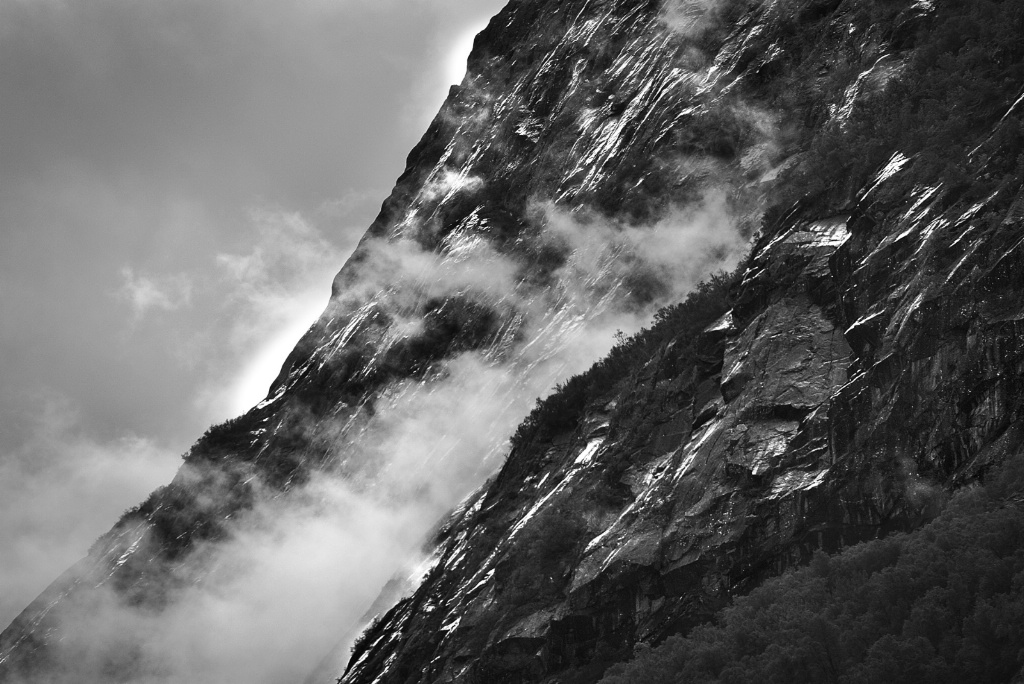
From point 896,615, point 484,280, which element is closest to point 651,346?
point 896,615

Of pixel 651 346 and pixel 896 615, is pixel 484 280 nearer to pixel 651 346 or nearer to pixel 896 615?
pixel 651 346

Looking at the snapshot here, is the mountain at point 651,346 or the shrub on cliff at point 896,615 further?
the mountain at point 651,346

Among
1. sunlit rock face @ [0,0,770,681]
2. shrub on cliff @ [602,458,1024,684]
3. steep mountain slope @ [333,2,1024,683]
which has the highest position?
sunlit rock face @ [0,0,770,681]

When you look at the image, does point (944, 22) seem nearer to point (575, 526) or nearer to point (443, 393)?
point (575, 526)

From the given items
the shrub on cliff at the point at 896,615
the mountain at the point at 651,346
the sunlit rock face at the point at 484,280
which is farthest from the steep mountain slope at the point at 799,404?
the sunlit rock face at the point at 484,280

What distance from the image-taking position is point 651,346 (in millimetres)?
34250

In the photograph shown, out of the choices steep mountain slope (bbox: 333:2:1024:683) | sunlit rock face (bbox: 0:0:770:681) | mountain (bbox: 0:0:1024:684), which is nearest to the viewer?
steep mountain slope (bbox: 333:2:1024:683)

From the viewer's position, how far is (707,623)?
22891mm

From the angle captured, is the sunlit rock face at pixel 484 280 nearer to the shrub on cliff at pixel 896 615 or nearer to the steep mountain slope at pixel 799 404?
the steep mountain slope at pixel 799 404

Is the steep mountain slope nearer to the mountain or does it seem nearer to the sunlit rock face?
the mountain

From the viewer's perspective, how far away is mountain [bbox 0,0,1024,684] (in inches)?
925

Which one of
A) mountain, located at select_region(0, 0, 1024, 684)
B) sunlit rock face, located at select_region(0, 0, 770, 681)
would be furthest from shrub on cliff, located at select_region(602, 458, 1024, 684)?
sunlit rock face, located at select_region(0, 0, 770, 681)

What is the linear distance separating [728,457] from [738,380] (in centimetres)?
240

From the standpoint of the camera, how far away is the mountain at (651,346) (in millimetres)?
23500
